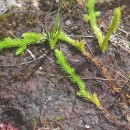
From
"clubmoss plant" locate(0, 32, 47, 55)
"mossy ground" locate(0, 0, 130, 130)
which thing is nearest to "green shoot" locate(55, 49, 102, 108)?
"mossy ground" locate(0, 0, 130, 130)

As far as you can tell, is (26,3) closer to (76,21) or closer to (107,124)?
(76,21)

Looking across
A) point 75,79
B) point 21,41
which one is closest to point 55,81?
point 75,79

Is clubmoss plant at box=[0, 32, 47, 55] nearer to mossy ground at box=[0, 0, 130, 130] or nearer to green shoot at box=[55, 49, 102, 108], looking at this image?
mossy ground at box=[0, 0, 130, 130]

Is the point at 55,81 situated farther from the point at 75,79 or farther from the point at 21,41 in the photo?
the point at 21,41

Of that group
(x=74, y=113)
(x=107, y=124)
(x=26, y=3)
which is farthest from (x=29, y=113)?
(x=26, y=3)

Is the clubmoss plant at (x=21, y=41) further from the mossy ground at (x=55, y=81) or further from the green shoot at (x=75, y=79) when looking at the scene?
the green shoot at (x=75, y=79)

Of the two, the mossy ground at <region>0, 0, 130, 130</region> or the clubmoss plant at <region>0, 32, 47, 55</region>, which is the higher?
the clubmoss plant at <region>0, 32, 47, 55</region>
